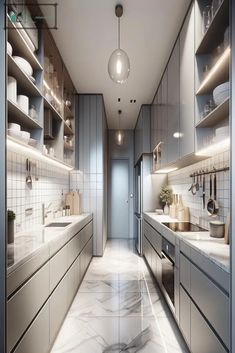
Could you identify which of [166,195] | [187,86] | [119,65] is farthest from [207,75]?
[166,195]

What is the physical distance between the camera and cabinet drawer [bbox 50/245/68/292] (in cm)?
191

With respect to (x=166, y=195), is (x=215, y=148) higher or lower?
higher

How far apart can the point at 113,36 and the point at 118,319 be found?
2871mm

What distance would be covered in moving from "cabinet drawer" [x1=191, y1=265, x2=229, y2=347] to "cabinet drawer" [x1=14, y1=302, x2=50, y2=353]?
1.01 metres

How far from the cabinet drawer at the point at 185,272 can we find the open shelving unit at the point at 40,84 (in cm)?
149

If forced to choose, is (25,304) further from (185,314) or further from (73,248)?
(73,248)

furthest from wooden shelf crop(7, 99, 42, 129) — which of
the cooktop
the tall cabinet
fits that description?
the tall cabinet

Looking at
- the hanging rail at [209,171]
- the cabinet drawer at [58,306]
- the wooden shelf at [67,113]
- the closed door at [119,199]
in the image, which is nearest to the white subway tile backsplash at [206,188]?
the hanging rail at [209,171]

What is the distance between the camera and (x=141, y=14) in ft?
7.66

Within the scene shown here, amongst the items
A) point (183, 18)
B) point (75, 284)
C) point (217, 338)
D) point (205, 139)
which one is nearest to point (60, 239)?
point (75, 284)

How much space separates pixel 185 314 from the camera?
1858 mm

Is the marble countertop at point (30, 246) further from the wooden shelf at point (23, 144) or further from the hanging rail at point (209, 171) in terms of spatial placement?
the hanging rail at point (209, 171)

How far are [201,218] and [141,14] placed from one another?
2.10m

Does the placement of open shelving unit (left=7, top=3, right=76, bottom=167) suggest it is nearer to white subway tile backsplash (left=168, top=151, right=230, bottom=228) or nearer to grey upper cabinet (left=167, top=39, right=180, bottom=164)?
grey upper cabinet (left=167, top=39, right=180, bottom=164)
